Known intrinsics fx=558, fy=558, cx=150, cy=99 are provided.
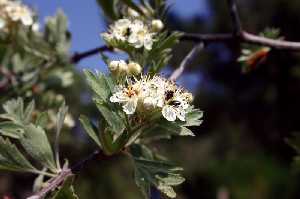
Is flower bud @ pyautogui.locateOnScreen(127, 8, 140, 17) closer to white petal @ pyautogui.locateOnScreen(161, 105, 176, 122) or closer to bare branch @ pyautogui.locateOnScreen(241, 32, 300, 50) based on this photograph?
bare branch @ pyautogui.locateOnScreen(241, 32, 300, 50)

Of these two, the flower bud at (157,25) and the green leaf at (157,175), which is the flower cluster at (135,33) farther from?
the green leaf at (157,175)

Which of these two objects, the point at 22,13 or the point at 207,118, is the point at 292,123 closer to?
the point at 207,118

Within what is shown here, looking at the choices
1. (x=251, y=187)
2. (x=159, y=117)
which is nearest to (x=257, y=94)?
(x=251, y=187)

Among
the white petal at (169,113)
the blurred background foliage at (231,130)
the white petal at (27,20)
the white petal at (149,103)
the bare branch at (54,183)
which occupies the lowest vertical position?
the blurred background foliage at (231,130)

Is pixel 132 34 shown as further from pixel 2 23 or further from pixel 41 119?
pixel 2 23

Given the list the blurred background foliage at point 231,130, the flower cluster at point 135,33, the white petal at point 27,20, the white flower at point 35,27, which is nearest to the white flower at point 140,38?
the flower cluster at point 135,33

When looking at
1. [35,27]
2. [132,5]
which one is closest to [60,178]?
[132,5]
